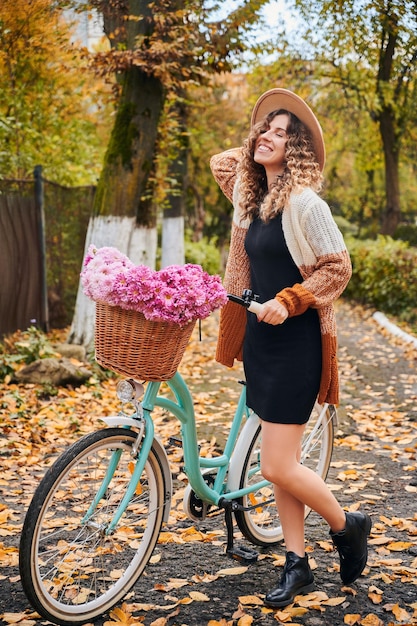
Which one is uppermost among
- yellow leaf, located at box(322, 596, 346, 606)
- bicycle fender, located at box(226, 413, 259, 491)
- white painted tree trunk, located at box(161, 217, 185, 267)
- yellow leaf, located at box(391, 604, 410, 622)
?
white painted tree trunk, located at box(161, 217, 185, 267)

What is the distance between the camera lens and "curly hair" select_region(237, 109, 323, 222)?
3.09 metres

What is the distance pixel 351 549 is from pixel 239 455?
0.67 meters

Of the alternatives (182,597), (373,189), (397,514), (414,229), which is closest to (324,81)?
(414,229)

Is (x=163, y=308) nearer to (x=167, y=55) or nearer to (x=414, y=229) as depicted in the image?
(x=167, y=55)

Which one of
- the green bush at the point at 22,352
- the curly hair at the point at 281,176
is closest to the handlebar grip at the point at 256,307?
the curly hair at the point at 281,176

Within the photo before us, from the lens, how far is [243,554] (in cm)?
371

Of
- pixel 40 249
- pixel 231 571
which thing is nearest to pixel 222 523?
pixel 231 571

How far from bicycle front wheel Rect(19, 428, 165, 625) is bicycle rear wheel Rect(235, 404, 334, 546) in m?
0.55

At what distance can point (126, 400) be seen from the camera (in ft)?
9.66

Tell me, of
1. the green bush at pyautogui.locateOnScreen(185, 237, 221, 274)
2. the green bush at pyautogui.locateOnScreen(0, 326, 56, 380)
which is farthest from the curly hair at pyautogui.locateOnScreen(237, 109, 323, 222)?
the green bush at pyautogui.locateOnScreen(185, 237, 221, 274)

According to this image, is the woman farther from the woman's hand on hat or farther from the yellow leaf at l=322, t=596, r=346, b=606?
the yellow leaf at l=322, t=596, r=346, b=606

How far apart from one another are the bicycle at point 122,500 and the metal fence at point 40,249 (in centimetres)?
485

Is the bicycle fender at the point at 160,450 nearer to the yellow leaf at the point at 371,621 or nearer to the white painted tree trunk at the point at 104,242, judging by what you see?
the yellow leaf at the point at 371,621

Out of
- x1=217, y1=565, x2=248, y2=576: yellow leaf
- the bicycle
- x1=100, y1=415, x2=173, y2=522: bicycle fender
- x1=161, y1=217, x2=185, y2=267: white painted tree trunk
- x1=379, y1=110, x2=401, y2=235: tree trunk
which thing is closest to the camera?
the bicycle
